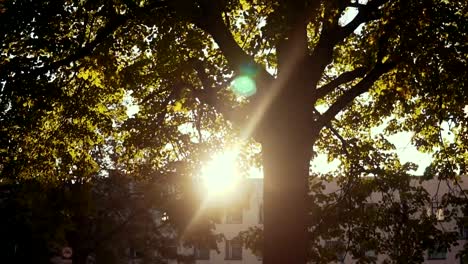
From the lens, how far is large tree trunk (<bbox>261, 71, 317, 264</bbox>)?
10.6 metres

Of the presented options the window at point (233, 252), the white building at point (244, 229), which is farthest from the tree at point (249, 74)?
the window at point (233, 252)

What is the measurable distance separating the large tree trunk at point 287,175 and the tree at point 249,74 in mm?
20

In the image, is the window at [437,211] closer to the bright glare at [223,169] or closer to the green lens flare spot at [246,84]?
the bright glare at [223,169]

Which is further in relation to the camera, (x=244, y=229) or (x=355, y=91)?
(x=244, y=229)

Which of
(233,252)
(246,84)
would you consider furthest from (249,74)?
(233,252)

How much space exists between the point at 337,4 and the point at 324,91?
261 centimetres

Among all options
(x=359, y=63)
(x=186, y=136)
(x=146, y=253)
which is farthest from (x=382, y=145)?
(x=146, y=253)

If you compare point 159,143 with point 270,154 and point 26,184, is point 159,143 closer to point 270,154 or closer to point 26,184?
point 26,184

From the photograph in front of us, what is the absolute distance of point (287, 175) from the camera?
35.6ft

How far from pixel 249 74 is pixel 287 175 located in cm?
209

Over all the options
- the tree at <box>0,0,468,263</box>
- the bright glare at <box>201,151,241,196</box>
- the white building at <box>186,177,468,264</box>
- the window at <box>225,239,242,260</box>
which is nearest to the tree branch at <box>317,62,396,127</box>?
the tree at <box>0,0,468,263</box>

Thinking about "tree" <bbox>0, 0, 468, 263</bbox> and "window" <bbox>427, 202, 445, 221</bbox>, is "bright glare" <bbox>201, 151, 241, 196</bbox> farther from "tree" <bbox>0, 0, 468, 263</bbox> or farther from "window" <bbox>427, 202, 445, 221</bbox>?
"window" <bbox>427, 202, 445, 221</bbox>

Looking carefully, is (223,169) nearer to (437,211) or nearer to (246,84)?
(246,84)

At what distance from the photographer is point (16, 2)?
1147 cm
